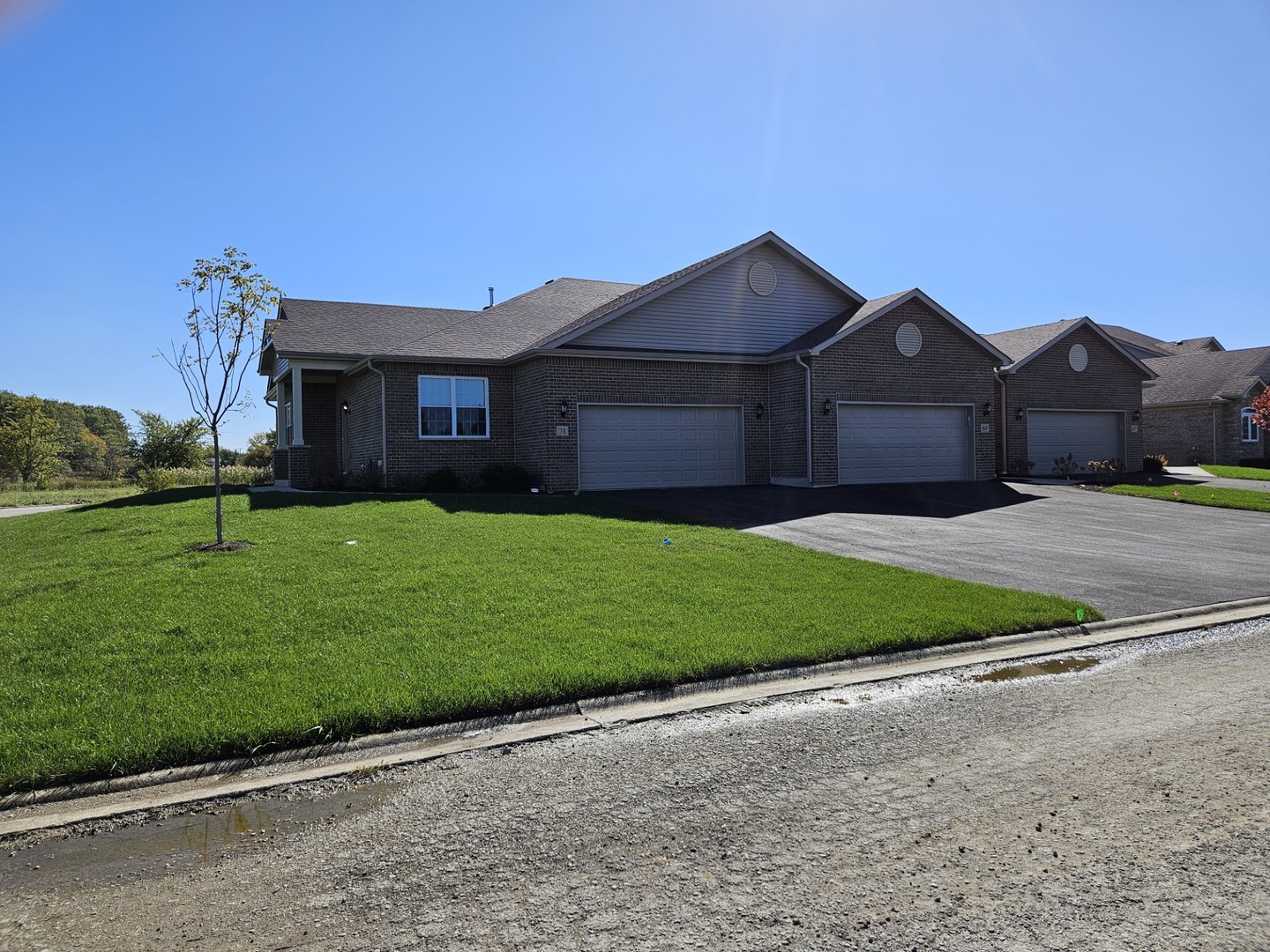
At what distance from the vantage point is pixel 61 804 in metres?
4.17

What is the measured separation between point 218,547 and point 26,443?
42.5 meters

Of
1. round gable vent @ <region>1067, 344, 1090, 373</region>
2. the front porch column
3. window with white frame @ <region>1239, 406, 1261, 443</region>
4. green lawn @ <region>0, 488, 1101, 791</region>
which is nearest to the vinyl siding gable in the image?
the front porch column

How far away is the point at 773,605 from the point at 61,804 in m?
5.77

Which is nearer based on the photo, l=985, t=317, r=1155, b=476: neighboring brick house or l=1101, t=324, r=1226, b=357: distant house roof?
l=985, t=317, r=1155, b=476: neighboring brick house

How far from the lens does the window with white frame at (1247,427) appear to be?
105ft

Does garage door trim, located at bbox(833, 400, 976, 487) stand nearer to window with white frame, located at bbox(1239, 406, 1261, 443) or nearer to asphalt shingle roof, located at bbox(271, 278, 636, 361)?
asphalt shingle roof, located at bbox(271, 278, 636, 361)

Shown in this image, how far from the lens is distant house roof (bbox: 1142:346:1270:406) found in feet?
106

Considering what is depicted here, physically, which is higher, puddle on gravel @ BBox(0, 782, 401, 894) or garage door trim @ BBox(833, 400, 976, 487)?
garage door trim @ BBox(833, 400, 976, 487)

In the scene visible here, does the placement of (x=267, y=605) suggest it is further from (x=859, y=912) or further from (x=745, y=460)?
(x=745, y=460)

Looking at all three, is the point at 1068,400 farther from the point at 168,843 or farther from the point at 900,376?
the point at 168,843

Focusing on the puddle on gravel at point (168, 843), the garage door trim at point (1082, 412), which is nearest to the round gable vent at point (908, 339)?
the garage door trim at point (1082, 412)

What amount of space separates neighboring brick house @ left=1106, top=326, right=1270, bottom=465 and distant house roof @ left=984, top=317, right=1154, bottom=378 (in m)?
6.11

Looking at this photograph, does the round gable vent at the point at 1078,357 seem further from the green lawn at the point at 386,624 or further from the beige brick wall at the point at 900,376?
the green lawn at the point at 386,624

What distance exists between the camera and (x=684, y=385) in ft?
66.6
